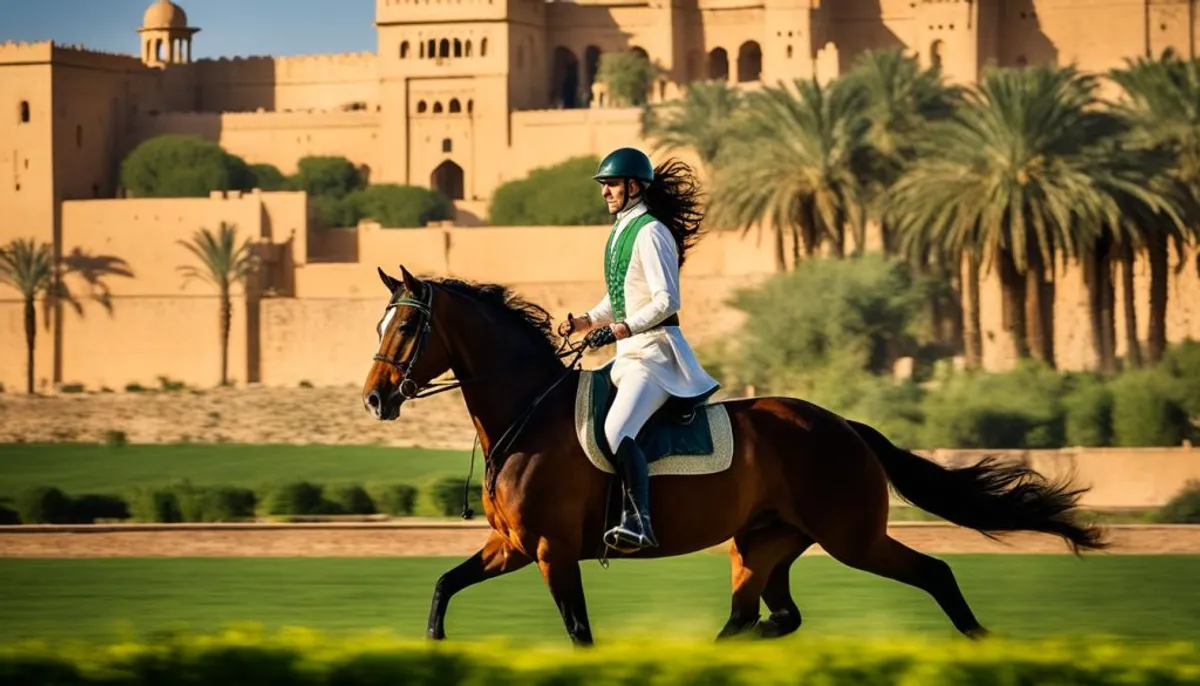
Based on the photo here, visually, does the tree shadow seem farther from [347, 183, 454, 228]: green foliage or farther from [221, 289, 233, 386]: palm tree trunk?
[347, 183, 454, 228]: green foliage

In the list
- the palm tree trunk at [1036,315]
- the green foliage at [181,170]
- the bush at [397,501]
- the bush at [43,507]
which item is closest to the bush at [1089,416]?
the palm tree trunk at [1036,315]

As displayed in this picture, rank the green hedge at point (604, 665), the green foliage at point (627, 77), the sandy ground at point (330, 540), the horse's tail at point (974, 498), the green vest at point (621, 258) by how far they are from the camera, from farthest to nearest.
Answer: the green foliage at point (627, 77), the sandy ground at point (330, 540), the horse's tail at point (974, 498), the green vest at point (621, 258), the green hedge at point (604, 665)

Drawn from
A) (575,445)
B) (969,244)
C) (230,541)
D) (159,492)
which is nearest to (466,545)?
(230,541)

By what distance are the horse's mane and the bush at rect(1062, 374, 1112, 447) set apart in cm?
2019

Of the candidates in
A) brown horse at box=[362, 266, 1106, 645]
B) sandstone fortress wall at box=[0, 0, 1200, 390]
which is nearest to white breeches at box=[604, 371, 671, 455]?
brown horse at box=[362, 266, 1106, 645]

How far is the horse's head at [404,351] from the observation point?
8688 millimetres

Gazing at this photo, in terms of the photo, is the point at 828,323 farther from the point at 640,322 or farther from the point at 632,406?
the point at 632,406

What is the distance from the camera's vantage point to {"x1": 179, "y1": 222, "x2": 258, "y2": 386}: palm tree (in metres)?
55.7

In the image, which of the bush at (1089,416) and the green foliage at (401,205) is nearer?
the bush at (1089,416)

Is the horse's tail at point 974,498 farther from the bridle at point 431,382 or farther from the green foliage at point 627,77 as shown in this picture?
the green foliage at point 627,77

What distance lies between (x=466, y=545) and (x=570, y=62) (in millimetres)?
59865

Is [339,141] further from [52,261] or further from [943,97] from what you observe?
[943,97]

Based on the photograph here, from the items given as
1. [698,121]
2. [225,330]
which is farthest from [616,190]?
[225,330]

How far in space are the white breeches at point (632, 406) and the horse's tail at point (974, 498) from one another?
1030 millimetres
